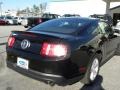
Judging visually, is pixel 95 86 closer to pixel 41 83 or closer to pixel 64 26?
pixel 41 83

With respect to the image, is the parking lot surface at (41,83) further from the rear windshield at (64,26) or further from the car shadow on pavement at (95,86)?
the rear windshield at (64,26)

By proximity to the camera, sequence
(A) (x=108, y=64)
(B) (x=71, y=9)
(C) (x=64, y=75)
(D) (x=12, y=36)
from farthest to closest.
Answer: (B) (x=71, y=9)
(A) (x=108, y=64)
(D) (x=12, y=36)
(C) (x=64, y=75)

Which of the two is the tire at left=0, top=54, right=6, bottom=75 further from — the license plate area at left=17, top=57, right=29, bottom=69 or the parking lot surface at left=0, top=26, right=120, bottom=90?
the license plate area at left=17, top=57, right=29, bottom=69

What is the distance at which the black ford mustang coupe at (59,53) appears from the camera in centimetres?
436

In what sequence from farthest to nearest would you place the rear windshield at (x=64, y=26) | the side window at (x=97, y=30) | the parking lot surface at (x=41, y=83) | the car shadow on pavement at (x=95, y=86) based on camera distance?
the side window at (x=97, y=30)
the rear windshield at (x=64, y=26)
the car shadow on pavement at (x=95, y=86)
the parking lot surface at (x=41, y=83)

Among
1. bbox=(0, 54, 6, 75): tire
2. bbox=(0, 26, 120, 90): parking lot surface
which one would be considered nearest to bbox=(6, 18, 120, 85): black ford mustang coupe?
bbox=(0, 26, 120, 90): parking lot surface

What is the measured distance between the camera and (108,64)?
7.54 metres

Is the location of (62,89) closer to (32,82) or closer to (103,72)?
(32,82)

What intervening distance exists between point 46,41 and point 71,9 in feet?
149

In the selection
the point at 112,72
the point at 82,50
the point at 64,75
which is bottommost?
the point at 112,72

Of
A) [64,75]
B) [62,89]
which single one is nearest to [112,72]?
[62,89]

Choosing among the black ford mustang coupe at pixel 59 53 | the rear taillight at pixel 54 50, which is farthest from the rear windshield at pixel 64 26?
the rear taillight at pixel 54 50

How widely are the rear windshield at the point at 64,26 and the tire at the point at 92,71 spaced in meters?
0.82

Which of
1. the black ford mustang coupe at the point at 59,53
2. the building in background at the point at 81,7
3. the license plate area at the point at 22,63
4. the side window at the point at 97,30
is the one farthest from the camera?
the building in background at the point at 81,7
